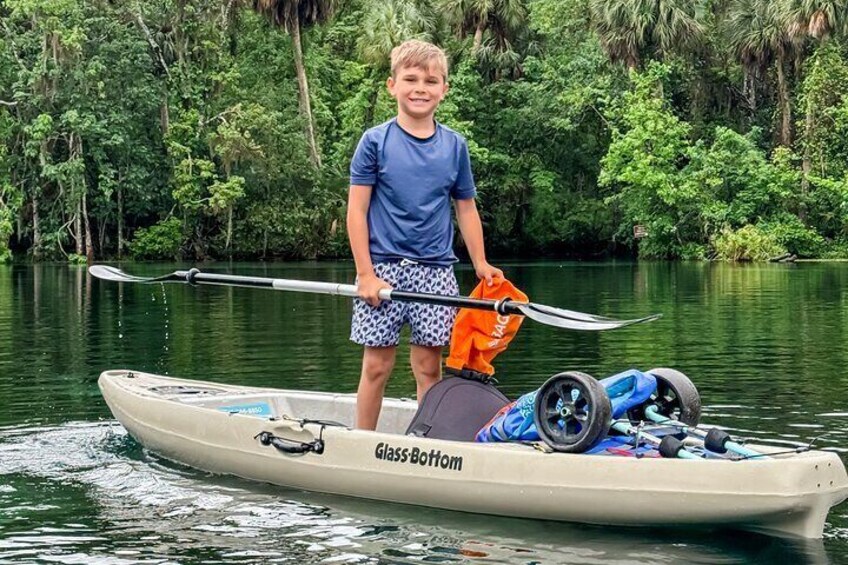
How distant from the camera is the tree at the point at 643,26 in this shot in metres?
49.4

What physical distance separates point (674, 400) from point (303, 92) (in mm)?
46272

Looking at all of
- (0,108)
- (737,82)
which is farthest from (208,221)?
(737,82)

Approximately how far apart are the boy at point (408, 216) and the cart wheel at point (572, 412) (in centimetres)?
105

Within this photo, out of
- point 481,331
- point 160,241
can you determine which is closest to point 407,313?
point 481,331

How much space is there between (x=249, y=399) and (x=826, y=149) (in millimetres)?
44541

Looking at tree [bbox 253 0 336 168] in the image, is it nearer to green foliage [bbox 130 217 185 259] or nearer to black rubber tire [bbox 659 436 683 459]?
green foliage [bbox 130 217 185 259]

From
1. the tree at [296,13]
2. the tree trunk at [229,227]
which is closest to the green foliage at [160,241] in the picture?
the tree trunk at [229,227]

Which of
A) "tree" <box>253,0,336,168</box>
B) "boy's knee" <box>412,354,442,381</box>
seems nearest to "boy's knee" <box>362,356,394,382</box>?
"boy's knee" <box>412,354,442,381</box>

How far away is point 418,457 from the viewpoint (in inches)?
298

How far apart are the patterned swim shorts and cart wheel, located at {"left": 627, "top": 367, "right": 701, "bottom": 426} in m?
1.20

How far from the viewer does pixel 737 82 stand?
5722 centimetres

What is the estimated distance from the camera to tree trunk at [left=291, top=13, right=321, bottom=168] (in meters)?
51.3

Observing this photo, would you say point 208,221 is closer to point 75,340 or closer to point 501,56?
point 501,56

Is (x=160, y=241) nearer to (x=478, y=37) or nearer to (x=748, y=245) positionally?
(x=478, y=37)
